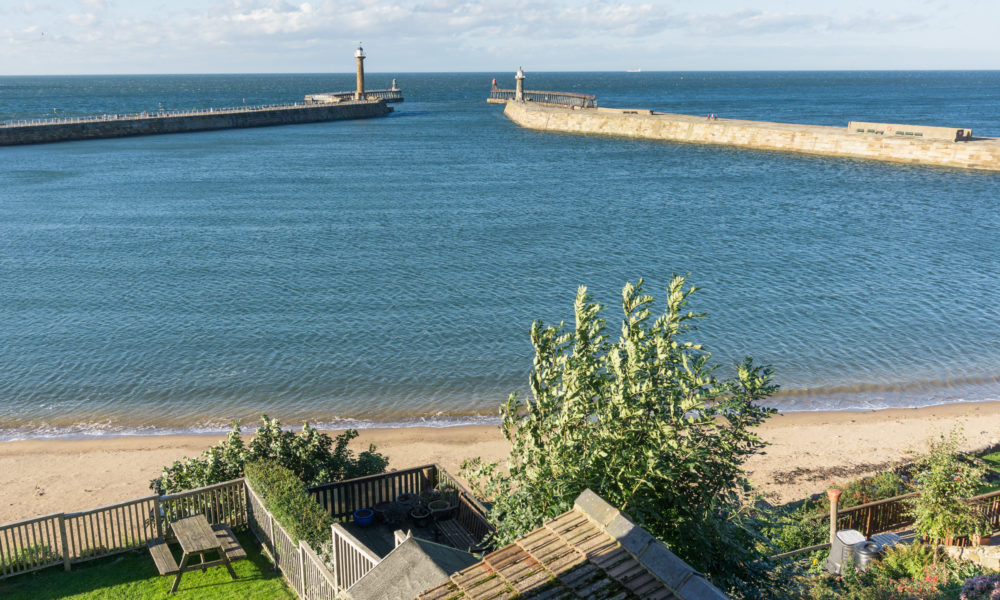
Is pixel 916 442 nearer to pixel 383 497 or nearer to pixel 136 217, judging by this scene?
pixel 383 497

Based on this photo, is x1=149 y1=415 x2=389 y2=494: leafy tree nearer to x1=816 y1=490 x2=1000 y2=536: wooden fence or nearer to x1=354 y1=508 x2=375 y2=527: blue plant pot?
x1=354 y1=508 x2=375 y2=527: blue plant pot

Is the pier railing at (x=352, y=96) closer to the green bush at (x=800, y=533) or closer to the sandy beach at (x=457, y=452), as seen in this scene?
the sandy beach at (x=457, y=452)

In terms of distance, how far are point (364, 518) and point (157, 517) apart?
10.9 feet

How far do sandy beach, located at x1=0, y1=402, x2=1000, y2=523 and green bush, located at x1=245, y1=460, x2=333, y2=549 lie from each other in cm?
561

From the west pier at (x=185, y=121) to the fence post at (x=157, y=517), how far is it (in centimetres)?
8671

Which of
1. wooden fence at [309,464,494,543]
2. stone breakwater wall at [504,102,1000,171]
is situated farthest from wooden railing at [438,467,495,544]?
stone breakwater wall at [504,102,1000,171]

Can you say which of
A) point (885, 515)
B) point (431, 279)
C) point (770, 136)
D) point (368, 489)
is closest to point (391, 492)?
point (368, 489)

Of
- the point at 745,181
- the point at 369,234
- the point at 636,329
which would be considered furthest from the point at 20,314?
the point at 745,181

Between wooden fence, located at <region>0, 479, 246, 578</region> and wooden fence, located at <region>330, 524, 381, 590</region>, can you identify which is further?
wooden fence, located at <region>0, 479, 246, 578</region>

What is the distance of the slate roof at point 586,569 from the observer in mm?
5590

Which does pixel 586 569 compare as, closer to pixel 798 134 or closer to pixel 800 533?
pixel 800 533

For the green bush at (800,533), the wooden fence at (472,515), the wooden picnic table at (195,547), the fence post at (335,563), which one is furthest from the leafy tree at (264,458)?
the green bush at (800,533)

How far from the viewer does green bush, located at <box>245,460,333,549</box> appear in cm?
1080

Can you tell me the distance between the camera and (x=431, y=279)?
1337 inches
